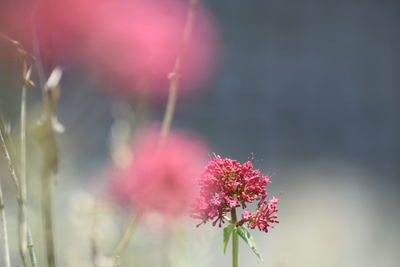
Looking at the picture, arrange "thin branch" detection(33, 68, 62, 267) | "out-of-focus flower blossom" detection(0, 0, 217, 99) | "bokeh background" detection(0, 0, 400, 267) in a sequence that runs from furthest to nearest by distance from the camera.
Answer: "bokeh background" detection(0, 0, 400, 267) → "out-of-focus flower blossom" detection(0, 0, 217, 99) → "thin branch" detection(33, 68, 62, 267)

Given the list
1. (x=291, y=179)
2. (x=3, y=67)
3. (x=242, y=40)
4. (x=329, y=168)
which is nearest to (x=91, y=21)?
(x=3, y=67)

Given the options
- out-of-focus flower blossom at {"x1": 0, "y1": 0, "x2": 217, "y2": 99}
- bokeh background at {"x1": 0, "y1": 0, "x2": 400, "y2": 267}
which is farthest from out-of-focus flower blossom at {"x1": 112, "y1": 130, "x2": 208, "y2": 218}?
bokeh background at {"x1": 0, "y1": 0, "x2": 400, "y2": 267}

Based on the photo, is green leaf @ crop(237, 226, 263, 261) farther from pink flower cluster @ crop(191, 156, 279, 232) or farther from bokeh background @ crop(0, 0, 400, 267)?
bokeh background @ crop(0, 0, 400, 267)

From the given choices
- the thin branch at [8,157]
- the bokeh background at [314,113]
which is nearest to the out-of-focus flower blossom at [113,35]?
the thin branch at [8,157]

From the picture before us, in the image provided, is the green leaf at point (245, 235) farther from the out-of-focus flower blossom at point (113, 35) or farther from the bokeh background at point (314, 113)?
the bokeh background at point (314, 113)

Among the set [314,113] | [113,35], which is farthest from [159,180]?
[314,113]

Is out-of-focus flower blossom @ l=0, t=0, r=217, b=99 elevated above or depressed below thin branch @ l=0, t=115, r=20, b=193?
above
